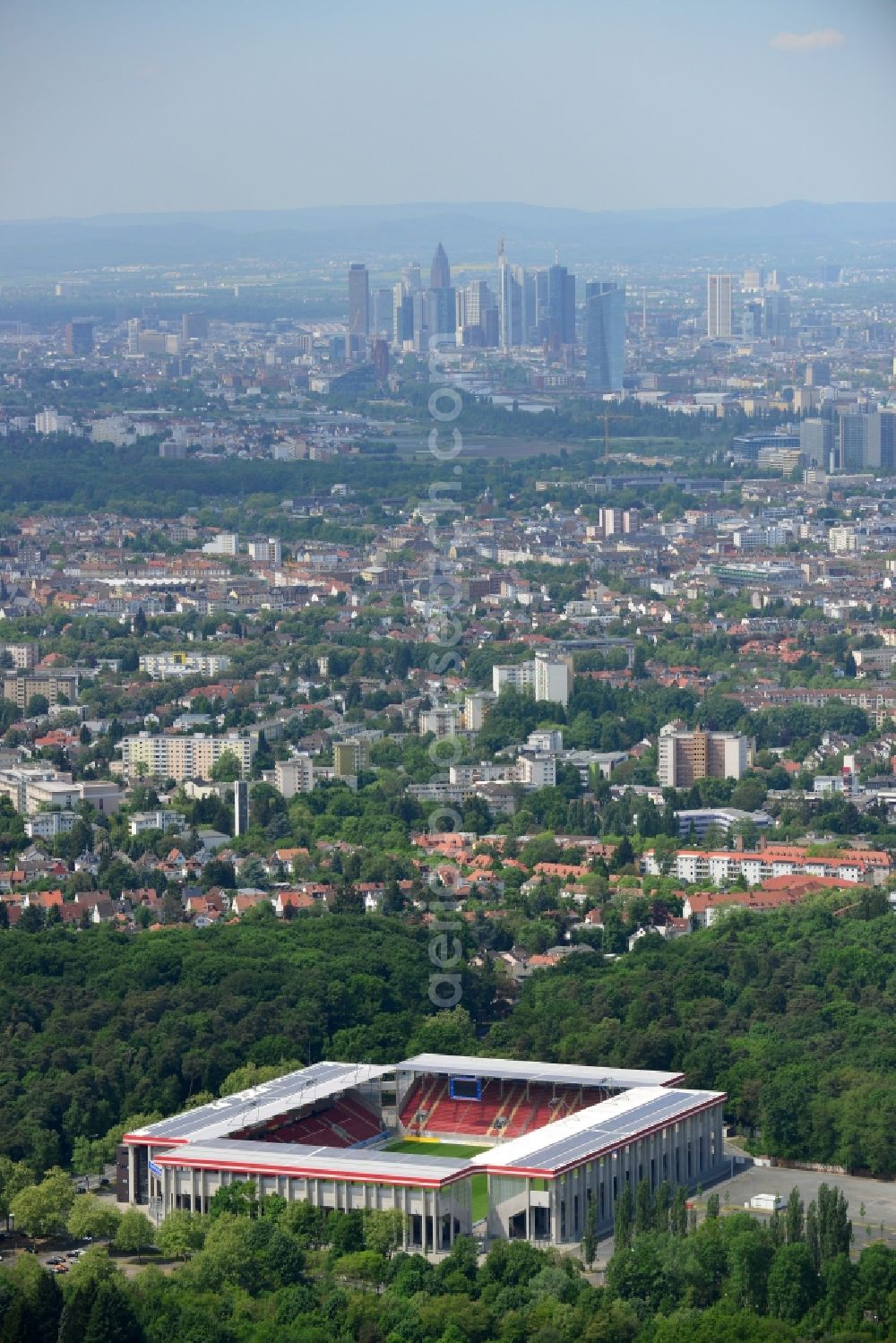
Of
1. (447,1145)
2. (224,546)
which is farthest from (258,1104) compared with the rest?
(224,546)

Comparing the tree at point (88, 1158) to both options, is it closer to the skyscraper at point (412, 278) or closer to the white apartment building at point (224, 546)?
the white apartment building at point (224, 546)

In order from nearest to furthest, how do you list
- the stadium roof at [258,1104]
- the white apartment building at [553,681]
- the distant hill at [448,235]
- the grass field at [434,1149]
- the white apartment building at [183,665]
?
the stadium roof at [258,1104] → the grass field at [434,1149] → the white apartment building at [553,681] → the distant hill at [448,235] → the white apartment building at [183,665]

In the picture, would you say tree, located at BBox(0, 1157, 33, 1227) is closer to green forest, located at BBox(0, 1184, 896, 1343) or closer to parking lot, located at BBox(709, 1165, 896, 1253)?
green forest, located at BBox(0, 1184, 896, 1343)

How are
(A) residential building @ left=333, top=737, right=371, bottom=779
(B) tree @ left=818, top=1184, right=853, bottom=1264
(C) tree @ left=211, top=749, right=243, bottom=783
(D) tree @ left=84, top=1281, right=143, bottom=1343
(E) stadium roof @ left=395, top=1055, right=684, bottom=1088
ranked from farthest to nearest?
1. (C) tree @ left=211, top=749, right=243, bottom=783
2. (A) residential building @ left=333, top=737, right=371, bottom=779
3. (E) stadium roof @ left=395, top=1055, right=684, bottom=1088
4. (B) tree @ left=818, top=1184, right=853, bottom=1264
5. (D) tree @ left=84, top=1281, right=143, bottom=1343

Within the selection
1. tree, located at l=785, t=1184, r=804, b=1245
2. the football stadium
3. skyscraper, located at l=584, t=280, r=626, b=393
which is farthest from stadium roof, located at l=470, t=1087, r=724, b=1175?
skyscraper, located at l=584, t=280, r=626, b=393

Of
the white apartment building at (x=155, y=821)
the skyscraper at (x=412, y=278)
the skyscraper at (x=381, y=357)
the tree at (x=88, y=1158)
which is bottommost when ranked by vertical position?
the white apartment building at (x=155, y=821)

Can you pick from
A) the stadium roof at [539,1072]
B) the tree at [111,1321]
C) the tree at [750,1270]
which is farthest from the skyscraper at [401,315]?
the tree at [111,1321]
